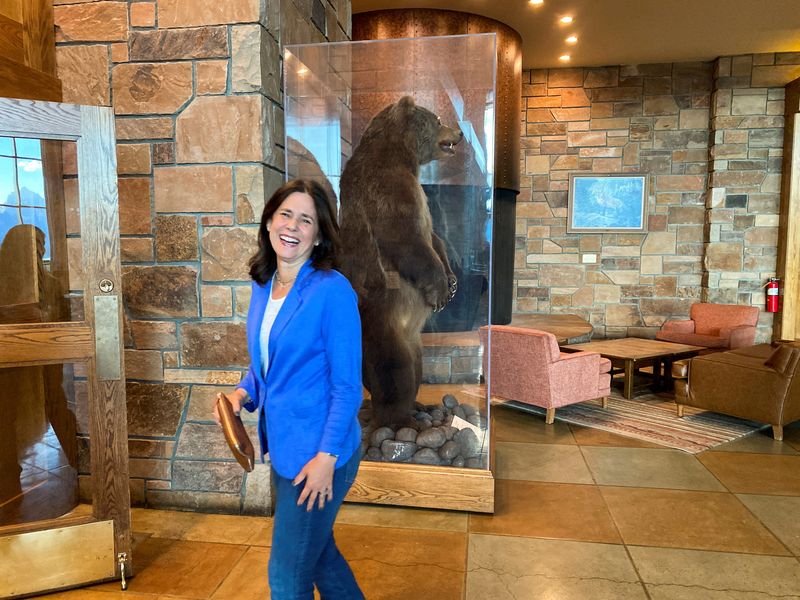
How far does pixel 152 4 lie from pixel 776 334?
25.1ft

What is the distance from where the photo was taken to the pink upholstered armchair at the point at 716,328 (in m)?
5.61

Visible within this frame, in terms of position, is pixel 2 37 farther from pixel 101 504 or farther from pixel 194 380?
pixel 101 504

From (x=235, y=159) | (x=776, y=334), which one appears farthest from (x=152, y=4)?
(x=776, y=334)

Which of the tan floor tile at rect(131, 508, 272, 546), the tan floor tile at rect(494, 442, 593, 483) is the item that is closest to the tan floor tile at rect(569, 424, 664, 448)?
the tan floor tile at rect(494, 442, 593, 483)

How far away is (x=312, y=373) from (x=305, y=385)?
1.3 inches

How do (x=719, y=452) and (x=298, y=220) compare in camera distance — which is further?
(x=719, y=452)

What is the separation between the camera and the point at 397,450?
2641 millimetres

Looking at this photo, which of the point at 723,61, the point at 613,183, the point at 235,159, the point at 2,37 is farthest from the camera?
the point at 613,183

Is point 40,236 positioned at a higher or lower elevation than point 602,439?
higher

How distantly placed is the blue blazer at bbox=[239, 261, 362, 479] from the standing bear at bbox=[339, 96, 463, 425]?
120 centimetres

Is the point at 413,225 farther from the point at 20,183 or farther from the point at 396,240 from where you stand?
the point at 20,183

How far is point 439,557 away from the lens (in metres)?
2.19

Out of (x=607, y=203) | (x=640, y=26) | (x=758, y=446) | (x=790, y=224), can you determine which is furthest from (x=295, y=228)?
(x=790, y=224)

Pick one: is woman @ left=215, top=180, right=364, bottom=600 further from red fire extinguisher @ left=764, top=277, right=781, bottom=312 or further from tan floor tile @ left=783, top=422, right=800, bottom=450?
red fire extinguisher @ left=764, top=277, right=781, bottom=312
